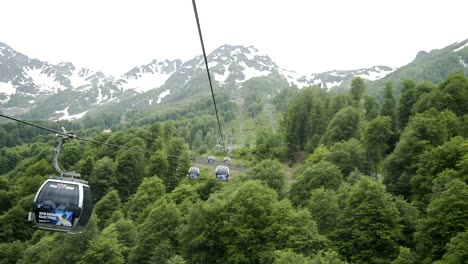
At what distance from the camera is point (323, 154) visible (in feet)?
231

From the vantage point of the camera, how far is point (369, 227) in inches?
1650

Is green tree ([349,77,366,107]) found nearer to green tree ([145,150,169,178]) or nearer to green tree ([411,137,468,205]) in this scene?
green tree ([145,150,169,178])

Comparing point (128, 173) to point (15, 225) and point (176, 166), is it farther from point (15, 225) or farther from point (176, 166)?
point (15, 225)

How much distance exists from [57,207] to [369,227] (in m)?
32.2

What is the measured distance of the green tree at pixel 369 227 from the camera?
40.7 m

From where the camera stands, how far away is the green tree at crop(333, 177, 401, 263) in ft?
134

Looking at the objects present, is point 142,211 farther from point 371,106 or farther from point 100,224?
point 371,106

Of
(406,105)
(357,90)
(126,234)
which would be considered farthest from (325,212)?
(357,90)

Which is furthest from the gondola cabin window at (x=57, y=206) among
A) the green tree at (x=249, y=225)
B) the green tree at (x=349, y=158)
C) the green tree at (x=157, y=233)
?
the green tree at (x=349, y=158)

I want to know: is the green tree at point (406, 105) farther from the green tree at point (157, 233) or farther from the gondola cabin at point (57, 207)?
the gondola cabin at point (57, 207)

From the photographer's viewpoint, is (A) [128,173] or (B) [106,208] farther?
(A) [128,173]

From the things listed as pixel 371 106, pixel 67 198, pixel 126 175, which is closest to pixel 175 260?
pixel 67 198

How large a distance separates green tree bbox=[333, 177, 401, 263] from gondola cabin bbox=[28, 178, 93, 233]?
29.6 m

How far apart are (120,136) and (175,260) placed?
74307 millimetres
